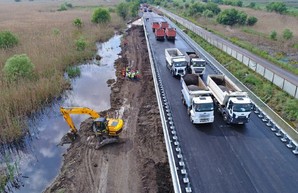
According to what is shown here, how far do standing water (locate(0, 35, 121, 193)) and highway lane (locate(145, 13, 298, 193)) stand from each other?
35.1 feet

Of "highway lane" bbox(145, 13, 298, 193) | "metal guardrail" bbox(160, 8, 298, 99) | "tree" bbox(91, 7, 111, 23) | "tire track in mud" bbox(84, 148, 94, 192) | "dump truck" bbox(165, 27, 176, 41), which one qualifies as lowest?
"tire track in mud" bbox(84, 148, 94, 192)

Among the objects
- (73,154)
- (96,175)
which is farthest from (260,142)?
(73,154)

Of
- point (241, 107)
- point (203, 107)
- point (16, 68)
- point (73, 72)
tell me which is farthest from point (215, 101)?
point (16, 68)

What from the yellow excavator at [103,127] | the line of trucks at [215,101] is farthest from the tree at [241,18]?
the yellow excavator at [103,127]

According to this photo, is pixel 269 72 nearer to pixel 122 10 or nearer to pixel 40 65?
pixel 40 65

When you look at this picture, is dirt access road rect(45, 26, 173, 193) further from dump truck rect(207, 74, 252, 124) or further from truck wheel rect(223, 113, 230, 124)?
dump truck rect(207, 74, 252, 124)

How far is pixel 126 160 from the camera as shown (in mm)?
20359

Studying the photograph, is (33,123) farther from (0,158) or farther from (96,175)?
(96,175)

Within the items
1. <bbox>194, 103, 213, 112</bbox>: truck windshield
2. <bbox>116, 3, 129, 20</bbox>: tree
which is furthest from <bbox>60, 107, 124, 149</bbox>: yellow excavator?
<bbox>116, 3, 129, 20</bbox>: tree

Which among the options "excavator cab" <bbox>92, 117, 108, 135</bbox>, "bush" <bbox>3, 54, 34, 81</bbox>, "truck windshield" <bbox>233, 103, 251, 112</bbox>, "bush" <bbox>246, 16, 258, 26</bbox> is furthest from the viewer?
"bush" <bbox>246, 16, 258, 26</bbox>

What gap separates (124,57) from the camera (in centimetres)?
4688

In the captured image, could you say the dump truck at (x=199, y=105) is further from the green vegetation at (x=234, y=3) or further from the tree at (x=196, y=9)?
the green vegetation at (x=234, y=3)

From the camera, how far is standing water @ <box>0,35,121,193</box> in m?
19.6

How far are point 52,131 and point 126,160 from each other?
30.6ft
